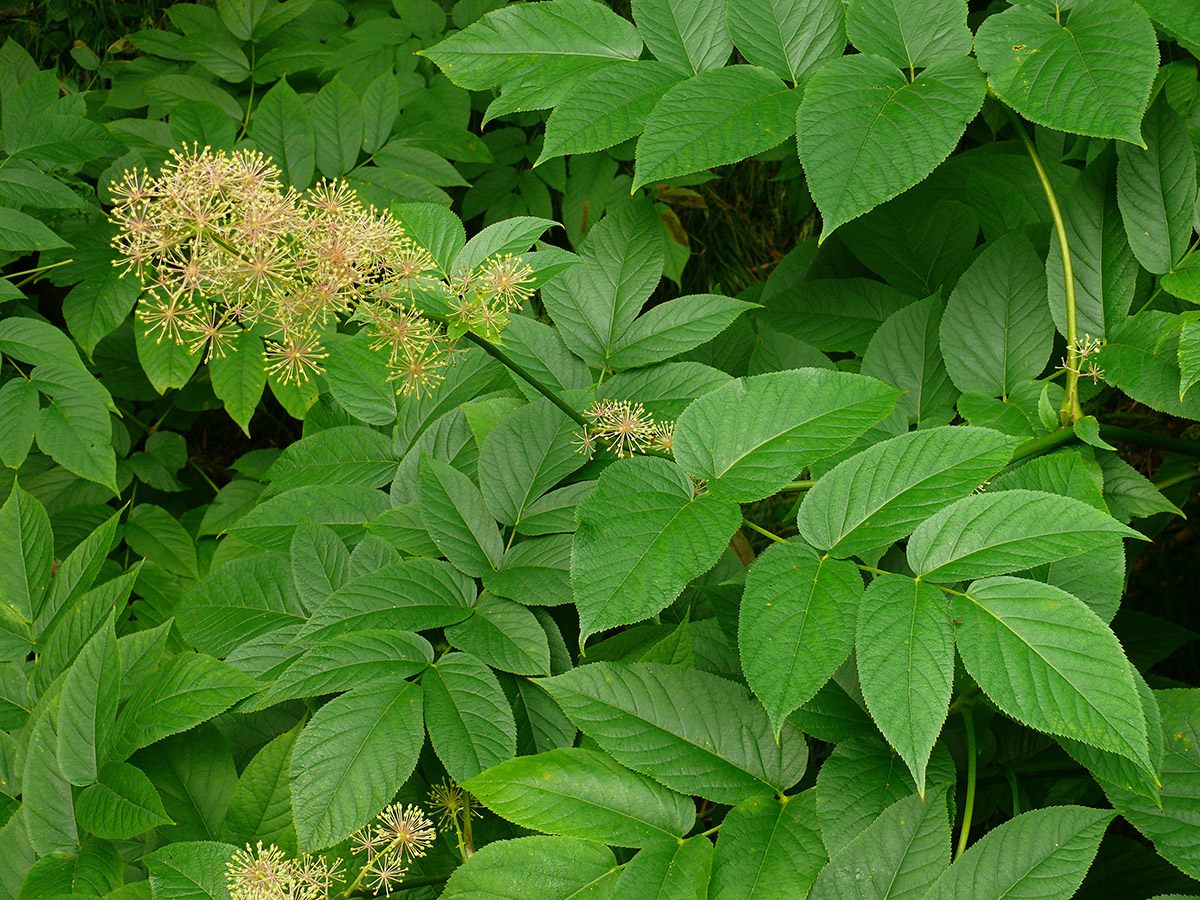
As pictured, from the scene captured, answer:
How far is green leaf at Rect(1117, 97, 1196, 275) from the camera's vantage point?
112cm

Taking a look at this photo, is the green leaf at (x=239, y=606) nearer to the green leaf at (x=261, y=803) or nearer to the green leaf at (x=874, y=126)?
the green leaf at (x=261, y=803)

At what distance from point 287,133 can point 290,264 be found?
126 centimetres

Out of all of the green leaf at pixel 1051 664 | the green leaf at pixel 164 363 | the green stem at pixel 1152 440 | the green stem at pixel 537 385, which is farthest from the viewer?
the green leaf at pixel 164 363

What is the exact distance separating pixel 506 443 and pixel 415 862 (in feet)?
1.64

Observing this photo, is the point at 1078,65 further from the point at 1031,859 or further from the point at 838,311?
the point at 1031,859

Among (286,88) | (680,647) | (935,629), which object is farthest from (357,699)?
(286,88)

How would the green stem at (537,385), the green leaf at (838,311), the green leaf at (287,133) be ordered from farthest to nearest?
1. the green leaf at (287,133)
2. the green leaf at (838,311)
3. the green stem at (537,385)

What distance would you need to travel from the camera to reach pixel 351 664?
0.94 m

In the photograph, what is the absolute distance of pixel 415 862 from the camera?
40.7 inches

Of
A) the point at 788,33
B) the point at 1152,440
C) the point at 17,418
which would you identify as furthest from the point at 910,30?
the point at 17,418

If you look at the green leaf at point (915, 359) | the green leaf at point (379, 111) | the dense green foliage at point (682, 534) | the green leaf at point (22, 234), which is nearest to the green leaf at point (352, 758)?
the dense green foliage at point (682, 534)

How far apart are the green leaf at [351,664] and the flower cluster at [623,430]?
330 mm

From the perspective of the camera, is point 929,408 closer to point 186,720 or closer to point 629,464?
point 629,464

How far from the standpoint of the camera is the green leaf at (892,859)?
0.80 metres
